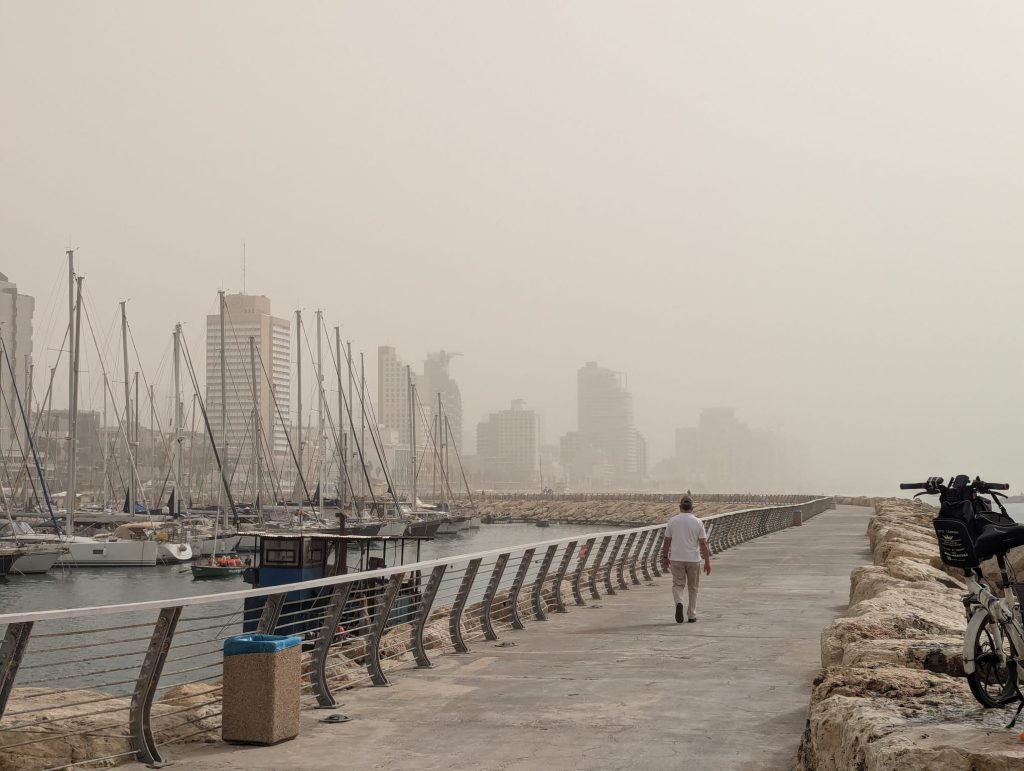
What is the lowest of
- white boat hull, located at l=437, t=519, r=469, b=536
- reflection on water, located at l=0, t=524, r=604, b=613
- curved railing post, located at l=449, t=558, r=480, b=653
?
reflection on water, located at l=0, t=524, r=604, b=613

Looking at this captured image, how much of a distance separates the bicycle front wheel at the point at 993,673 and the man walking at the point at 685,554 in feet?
33.4

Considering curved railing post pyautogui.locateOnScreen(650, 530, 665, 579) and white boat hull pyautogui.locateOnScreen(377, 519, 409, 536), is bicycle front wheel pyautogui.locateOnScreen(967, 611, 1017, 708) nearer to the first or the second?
curved railing post pyautogui.locateOnScreen(650, 530, 665, 579)

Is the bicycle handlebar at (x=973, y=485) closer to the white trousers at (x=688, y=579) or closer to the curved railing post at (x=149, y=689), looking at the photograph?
the curved railing post at (x=149, y=689)

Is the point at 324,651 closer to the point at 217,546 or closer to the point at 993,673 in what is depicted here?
the point at 993,673

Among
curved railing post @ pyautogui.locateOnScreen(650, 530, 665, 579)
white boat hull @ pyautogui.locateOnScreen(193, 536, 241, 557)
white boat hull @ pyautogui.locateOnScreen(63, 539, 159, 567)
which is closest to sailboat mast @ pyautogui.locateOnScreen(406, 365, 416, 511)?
white boat hull @ pyautogui.locateOnScreen(193, 536, 241, 557)

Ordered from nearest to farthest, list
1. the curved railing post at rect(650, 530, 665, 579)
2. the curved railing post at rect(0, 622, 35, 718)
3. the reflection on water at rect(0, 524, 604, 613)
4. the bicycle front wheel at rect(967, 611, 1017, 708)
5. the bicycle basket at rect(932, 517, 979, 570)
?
the bicycle front wheel at rect(967, 611, 1017, 708), the bicycle basket at rect(932, 517, 979, 570), the curved railing post at rect(0, 622, 35, 718), the curved railing post at rect(650, 530, 665, 579), the reflection on water at rect(0, 524, 604, 613)

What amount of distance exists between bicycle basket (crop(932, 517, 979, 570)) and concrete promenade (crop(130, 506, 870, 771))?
2.25 m

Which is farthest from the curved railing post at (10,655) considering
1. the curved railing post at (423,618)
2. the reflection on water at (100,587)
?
the reflection on water at (100,587)

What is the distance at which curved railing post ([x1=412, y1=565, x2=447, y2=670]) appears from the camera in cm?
1207

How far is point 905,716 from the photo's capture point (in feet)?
19.2

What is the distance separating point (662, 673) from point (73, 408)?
53863 mm

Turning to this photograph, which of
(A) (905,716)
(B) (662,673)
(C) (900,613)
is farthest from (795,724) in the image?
(A) (905,716)

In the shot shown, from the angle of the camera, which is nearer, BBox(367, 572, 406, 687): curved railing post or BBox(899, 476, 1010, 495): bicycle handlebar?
BBox(899, 476, 1010, 495): bicycle handlebar

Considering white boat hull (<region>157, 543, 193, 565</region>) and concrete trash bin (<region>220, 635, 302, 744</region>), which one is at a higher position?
concrete trash bin (<region>220, 635, 302, 744</region>)
